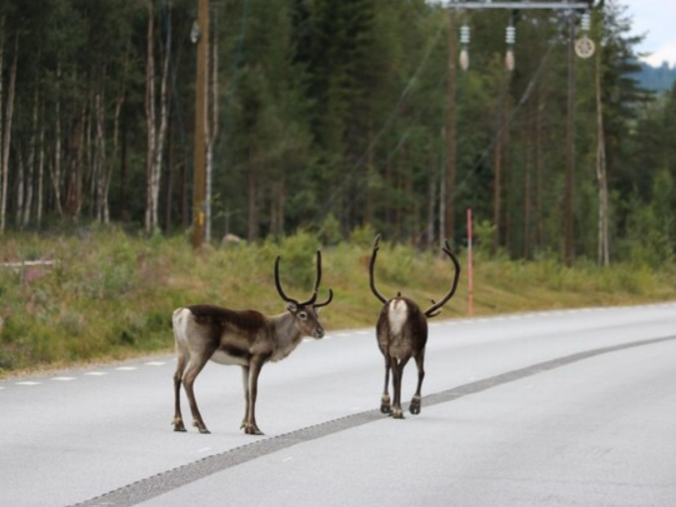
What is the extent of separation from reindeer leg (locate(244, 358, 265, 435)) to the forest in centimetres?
3826

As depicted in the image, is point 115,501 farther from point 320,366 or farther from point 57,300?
point 57,300

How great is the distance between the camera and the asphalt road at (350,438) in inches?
496

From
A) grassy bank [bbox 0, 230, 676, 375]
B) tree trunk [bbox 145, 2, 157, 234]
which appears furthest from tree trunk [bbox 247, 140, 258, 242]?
grassy bank [bbox 0, 230, 676, 375]

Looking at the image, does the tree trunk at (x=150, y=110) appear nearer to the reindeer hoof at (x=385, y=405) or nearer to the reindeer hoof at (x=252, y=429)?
the reindeer hoof at (x=385, y=405)

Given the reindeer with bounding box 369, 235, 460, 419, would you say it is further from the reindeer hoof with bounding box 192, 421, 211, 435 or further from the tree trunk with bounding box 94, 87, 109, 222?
the tree trunk with bounding box 94, 87, 109, 222

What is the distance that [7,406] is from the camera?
1855 cm

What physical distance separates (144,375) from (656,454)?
9419mm

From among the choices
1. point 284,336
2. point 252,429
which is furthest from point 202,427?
point 284,336

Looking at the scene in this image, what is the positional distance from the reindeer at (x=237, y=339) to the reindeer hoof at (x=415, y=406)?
6.90 feet

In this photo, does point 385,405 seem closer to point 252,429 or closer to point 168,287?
point 252,429

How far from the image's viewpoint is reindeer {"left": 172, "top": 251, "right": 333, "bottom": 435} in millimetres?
A: 15539

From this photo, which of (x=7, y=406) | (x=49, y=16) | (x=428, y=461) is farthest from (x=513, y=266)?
(x=428, y=461)

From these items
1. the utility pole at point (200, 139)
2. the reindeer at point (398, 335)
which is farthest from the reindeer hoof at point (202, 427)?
the utility pole at point (200, 139)

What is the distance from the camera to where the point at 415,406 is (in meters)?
18.1
